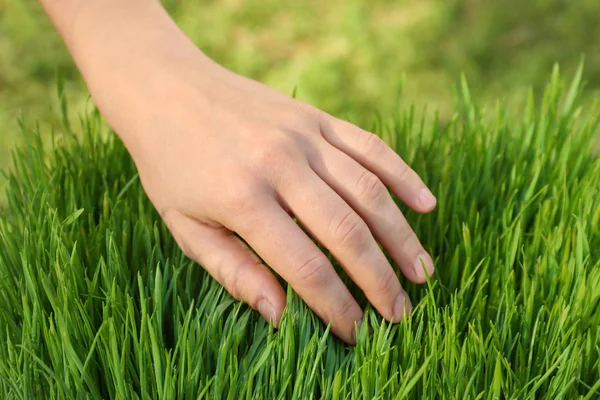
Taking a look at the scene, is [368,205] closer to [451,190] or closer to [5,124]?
[451,190]

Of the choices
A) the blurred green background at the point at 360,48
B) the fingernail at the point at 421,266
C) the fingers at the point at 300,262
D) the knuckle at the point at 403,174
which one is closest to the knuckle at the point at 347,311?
the fingers at the point at 300,262

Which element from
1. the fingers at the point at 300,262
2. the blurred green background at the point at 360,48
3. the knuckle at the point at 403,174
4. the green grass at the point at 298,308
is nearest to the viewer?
the green grass at the point at 298,308

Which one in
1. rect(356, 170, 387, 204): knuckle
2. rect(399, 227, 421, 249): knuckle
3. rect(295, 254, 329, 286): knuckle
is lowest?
rect(295, 254, 329, 286): knuckle

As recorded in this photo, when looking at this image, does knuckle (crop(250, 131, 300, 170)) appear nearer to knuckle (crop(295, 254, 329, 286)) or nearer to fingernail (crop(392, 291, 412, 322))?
knuckle (crop(295, 254, 329, 286))

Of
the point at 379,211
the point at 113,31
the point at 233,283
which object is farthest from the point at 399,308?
the point at 113,31

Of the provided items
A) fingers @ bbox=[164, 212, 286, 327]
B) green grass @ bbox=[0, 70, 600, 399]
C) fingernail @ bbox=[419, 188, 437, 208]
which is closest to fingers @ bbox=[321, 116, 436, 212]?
fingernail @ bbox=[419, 188, 437, 208]

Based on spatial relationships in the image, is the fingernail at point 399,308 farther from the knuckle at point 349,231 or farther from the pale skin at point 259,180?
the knuckle at point 349,231

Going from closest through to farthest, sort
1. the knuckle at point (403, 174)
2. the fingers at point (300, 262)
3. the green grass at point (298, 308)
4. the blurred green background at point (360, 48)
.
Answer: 1. the green grass at point (298, 308)
2. the fingers at point (300, 262)
3. the knuckle at point (403, 174)
4. the blurred green background at point (360, 48)

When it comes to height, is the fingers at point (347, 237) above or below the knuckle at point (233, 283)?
above

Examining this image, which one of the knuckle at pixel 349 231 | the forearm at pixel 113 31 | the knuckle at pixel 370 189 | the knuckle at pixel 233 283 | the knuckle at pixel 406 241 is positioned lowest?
the knuckle at pixel 233 283
